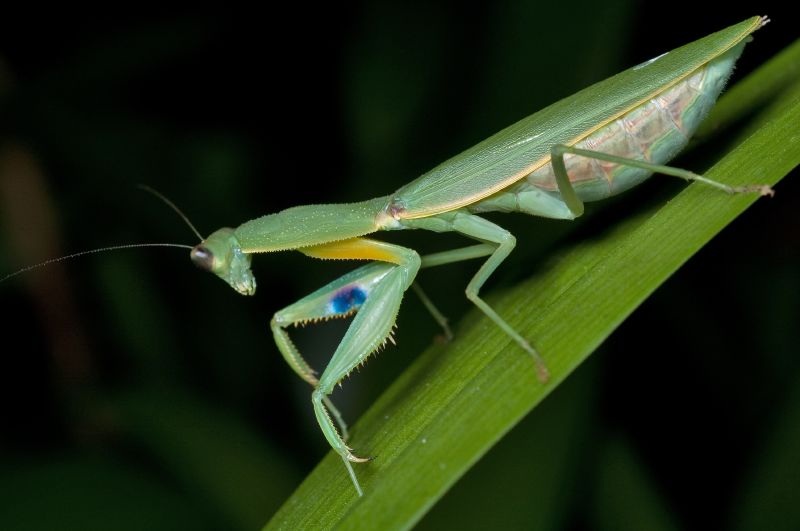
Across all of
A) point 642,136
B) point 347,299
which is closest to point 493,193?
point 642,136

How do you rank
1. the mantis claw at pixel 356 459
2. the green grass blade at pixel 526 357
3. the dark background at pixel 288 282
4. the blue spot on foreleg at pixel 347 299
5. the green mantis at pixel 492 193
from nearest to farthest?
the green grass blade at pixel 526 357
the mantis claw at pixel 356 459
the green mantis at pixel 492 193
the dark background at pixel 288 282
the blue spot on foreleg at pixel 347 299

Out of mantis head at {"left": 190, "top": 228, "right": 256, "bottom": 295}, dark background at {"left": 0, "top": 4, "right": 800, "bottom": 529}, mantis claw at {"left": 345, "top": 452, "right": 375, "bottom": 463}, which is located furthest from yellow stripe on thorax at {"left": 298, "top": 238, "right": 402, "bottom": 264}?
mantis claw at {"left": 345, "top": 452, "right": 375, "bottom": 463}

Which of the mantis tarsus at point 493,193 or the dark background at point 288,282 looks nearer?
the mantis tarsus at point 493,193

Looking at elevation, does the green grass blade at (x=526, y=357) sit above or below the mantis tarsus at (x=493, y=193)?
below

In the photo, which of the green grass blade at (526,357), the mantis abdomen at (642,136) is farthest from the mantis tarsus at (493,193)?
the green grass blade at (526,357)

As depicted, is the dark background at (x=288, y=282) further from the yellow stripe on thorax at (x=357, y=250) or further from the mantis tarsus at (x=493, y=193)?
the yellow stripe on thorax at (x=357, y=250)

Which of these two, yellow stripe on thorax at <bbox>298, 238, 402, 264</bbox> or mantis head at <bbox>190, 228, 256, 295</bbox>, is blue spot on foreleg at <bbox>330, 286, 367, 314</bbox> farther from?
mantis head at <bbox>190, 228, 256, 295</bbox>

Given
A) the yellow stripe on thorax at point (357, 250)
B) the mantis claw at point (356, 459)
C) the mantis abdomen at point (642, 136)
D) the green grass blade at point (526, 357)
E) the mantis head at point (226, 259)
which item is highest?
the mantis head at point (226, 259)
